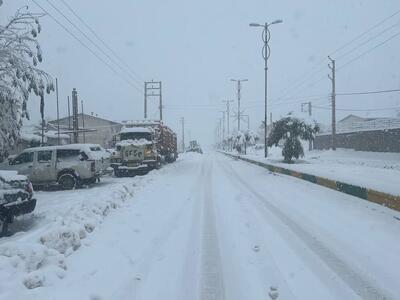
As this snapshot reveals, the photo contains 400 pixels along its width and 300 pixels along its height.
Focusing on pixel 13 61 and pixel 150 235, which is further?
pixel 13 61

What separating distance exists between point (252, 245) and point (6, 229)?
19.0 ft

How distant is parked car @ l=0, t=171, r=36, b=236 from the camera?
11008mm

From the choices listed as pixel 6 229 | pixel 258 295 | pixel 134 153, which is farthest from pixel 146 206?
pixel 134 153

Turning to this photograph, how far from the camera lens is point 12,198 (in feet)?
37.3

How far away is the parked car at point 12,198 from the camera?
1101 centimetres

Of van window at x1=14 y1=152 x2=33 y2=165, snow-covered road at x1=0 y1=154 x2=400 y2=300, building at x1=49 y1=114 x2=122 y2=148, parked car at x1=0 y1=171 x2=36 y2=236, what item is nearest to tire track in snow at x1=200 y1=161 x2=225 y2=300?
snow-covered road at x1=0 y1=154 x2=400 y2=300

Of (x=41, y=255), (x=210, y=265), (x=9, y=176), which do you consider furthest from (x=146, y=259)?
(x=9, y=176)

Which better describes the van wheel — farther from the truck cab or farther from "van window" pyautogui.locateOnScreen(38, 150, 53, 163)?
the truck cab

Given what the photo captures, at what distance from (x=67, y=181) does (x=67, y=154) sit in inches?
45.5

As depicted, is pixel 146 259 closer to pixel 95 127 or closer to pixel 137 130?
pixel 137 130

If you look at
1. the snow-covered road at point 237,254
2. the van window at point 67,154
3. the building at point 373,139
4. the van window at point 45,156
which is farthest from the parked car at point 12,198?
the building at point 373,139

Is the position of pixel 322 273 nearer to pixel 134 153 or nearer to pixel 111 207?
pixel 111 207

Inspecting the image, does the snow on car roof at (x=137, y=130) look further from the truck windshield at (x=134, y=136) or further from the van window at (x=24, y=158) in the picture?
the van window at (x=24, y=158)

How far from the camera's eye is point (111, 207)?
41.5 ft
